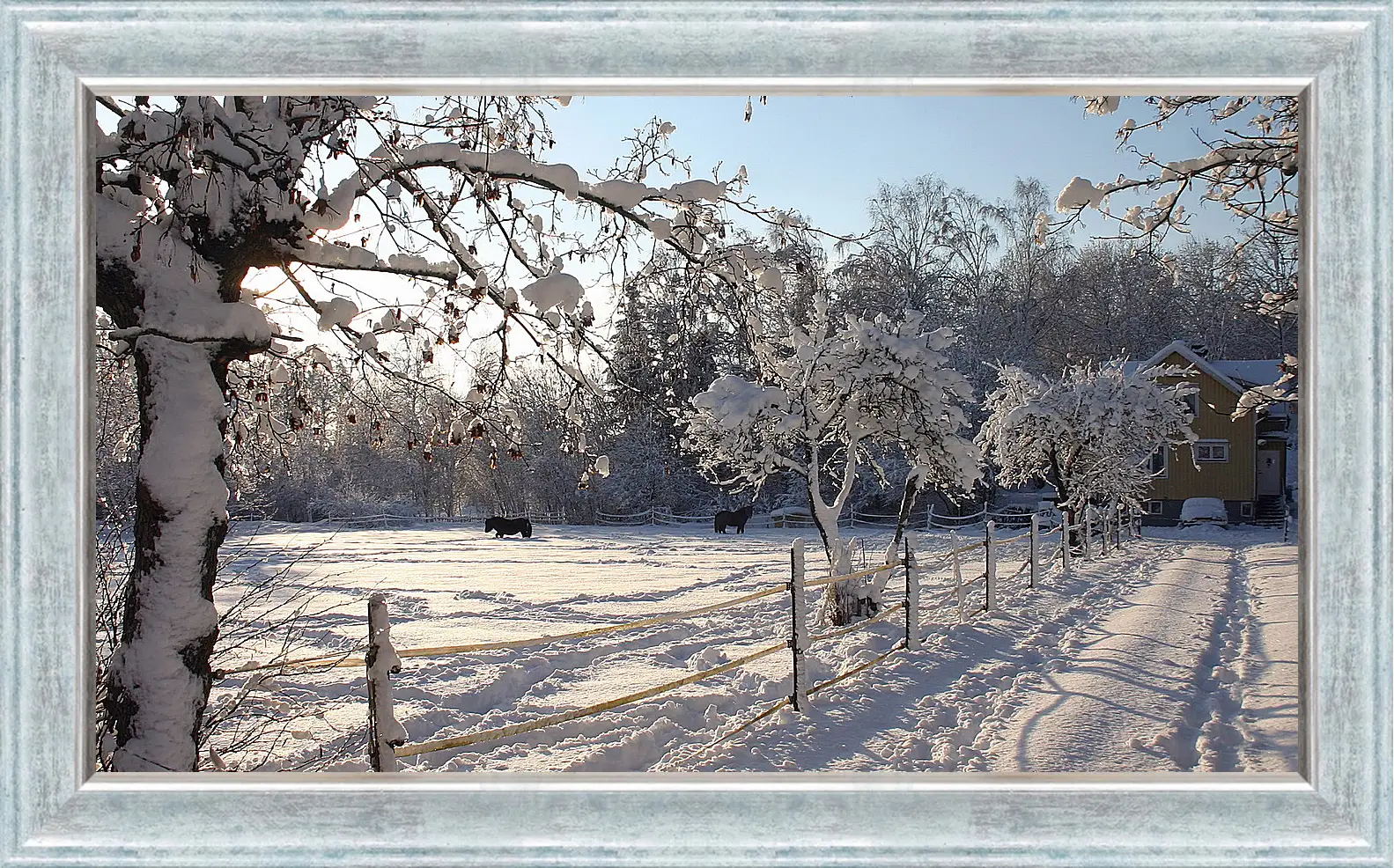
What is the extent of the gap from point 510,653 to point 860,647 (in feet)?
10.5

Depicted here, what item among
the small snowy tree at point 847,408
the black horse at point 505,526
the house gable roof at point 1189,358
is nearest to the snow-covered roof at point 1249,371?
the house gable roof at point 1189,358

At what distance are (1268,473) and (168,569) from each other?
1523 cm

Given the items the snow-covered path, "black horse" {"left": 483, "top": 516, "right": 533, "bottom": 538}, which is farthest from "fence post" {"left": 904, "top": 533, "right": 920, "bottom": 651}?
"black horse" {"left": 483, "top": 516, "right": 533, "bottom": 538}

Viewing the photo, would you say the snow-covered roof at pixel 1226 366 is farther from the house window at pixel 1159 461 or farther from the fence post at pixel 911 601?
the fence post at pixel 911 601

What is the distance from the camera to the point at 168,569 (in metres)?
3.04

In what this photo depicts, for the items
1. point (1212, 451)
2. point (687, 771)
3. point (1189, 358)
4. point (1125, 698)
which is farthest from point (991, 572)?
point (1212, 451)

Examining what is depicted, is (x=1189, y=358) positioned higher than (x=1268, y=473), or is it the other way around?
(x=1189, y=358)

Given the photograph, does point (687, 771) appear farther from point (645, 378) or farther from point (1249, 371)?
point (1249, 371)

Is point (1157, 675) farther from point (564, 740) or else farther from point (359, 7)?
point (359, 7)

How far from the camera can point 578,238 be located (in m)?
3.00

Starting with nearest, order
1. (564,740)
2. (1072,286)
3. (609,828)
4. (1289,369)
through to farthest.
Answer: (609,828)
(1289,369)
(564,740)
(1072,286)

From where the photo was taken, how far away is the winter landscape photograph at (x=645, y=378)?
290 cm

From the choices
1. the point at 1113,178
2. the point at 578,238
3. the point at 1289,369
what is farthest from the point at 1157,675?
the point at 578,238

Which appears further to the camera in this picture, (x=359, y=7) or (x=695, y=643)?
(x=695, y=643)
